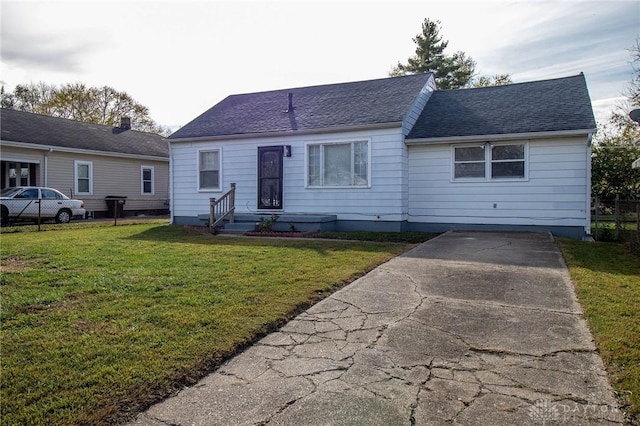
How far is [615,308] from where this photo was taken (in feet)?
13.8

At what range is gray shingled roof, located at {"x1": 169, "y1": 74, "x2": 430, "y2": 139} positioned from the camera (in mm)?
12372

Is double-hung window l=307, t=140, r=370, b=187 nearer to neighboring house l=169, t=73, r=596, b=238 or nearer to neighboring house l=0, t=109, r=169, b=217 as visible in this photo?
neighboring house l=169, t=73, r=596, b=238

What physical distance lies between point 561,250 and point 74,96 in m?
39.7

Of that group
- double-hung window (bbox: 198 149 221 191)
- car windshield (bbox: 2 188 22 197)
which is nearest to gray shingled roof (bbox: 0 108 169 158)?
car windshield (bbox: 2 188 22 197)

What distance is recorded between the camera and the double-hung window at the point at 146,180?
73.7 feet

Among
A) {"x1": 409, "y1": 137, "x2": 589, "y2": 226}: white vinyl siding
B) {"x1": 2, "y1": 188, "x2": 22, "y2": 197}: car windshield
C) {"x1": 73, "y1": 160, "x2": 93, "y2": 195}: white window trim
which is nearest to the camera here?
{"x1": 409, "y1": 137, "x2": 589, "y2": 226}: white vinyl siding

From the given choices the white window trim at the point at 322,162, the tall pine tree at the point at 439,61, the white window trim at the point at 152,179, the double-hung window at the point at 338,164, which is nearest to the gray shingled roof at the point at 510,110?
the white window trim at the point at 322,162

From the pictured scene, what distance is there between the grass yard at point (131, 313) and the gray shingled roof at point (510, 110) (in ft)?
17.8

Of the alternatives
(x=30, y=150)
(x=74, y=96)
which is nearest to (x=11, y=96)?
(x=74, y=96)

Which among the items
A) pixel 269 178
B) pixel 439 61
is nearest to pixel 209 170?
pixel 269 178

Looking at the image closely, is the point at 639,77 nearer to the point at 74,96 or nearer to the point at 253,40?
the point at 253,40

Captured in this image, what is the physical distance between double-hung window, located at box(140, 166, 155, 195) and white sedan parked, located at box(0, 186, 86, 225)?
19.3ft

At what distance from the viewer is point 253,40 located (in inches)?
399

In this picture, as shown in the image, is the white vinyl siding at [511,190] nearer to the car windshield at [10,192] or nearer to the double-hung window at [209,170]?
the double-hung window at [209,170]
